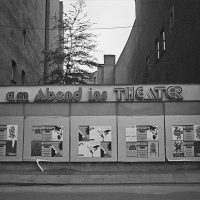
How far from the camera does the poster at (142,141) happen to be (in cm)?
1881

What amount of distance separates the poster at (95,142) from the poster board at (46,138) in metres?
0.76

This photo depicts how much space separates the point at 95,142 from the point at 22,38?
1470cm

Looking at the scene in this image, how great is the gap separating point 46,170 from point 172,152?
20.7ft

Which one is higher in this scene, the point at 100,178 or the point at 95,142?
the point at 95,142

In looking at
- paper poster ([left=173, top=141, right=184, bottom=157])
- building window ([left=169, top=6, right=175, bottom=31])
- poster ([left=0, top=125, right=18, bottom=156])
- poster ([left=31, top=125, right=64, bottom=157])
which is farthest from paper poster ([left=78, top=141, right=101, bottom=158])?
building window ([left=169, top=6, right=175, bottom=31])

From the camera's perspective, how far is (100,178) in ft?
53.7

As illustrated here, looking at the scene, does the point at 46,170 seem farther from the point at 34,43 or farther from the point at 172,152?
the point at 34,43

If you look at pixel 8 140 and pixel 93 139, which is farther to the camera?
pixel 8 140

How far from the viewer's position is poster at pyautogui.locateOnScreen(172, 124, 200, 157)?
736 inches

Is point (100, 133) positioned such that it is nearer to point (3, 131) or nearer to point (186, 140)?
point (186, 140)

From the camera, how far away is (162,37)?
93.6 feet

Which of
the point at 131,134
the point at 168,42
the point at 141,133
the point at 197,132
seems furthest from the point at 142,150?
the point at 168,42

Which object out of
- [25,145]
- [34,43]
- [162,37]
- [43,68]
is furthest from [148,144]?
[43,68]

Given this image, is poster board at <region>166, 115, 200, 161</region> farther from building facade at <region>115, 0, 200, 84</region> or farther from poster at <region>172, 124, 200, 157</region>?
building facade at <region>115, 0, 200, 84</region>
